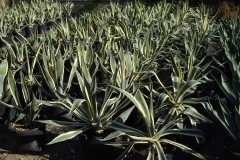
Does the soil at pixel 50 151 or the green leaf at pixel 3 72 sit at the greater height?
the green leaf at pixel 3 72

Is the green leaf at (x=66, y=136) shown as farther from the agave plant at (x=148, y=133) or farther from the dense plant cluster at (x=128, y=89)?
the agave plant at (x=148, y=133)

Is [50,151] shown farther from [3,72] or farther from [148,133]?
[148,133]

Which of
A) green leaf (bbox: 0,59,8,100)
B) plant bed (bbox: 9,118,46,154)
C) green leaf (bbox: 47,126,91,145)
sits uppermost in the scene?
green leaf (bbox: 0,59,8,100)

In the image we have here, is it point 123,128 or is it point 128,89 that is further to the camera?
point 128,89

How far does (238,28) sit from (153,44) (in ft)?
3.16

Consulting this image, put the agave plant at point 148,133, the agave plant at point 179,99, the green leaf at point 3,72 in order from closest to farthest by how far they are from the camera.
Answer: the agave plant at point 148,133 < the agave plant at point 179,99 < the green leaf at point 3,72

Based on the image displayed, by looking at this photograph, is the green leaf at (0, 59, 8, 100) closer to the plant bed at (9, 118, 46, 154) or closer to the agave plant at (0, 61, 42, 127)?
the agave plant at (0, 61, 42, 127)

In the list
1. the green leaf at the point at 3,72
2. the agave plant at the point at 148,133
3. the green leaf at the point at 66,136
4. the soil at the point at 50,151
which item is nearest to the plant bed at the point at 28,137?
the soil at the point at 50,151

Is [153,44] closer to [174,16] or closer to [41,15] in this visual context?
[174,16]

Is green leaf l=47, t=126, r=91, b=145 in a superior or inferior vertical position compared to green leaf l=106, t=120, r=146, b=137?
inferior

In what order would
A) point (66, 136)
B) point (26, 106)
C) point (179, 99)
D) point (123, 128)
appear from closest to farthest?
point (123, 128)
point (66, 136)
point (26, 106)
point (179, 99)

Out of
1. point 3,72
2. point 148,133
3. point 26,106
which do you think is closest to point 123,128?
point 148,133

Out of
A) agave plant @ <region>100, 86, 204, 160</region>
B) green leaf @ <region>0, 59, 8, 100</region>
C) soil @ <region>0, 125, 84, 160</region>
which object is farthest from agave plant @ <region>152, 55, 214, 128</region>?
green leaf @ <region>0, 59, 8, 100</region>

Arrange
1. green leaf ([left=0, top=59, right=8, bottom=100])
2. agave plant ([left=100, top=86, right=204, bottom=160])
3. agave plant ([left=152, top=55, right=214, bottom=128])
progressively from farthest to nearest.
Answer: green leaf ([left=0, top=59, right=8, bottom=100])
agave plant ([left=152, top=55, right=214, bottom=128])
agave plant ([left=100, top=86, right=204, bottom=160])
